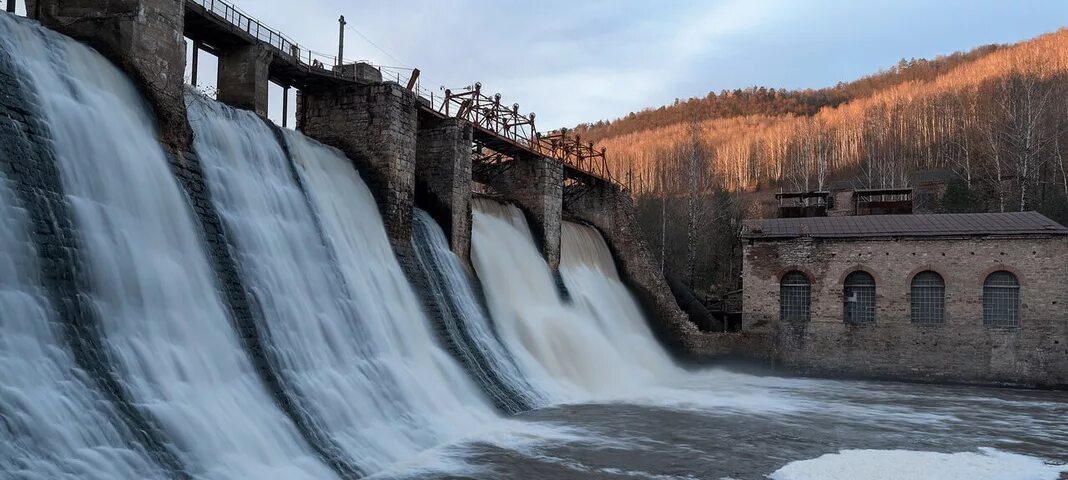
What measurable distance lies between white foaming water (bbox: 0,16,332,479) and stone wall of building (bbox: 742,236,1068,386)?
21.5 m

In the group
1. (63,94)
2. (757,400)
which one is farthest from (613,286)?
(63,94)

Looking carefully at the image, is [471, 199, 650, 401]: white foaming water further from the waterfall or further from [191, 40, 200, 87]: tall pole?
[191, 40, 200, 87]: tall pole

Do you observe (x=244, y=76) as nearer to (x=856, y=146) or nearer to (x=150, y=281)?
(x=150, y=281)

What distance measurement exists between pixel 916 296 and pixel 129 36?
2523 cm

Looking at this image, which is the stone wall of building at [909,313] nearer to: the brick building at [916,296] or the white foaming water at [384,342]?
the brick building at [916,296]

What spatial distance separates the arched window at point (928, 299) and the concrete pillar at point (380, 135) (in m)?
18.4

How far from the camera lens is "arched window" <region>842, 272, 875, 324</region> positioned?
2719 centimetres

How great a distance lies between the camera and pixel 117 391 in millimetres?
8383

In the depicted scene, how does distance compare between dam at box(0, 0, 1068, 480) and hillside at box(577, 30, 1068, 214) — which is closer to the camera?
dam at box(0, 0, 1068, 480)

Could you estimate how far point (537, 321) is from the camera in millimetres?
21938

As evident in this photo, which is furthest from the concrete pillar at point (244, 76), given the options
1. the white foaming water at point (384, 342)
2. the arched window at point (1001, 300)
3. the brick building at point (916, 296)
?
the arched window at point (1001, 300)

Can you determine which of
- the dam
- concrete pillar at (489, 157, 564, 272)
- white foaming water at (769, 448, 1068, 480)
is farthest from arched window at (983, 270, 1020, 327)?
concrete pillar at (489, 157, 564, 272)

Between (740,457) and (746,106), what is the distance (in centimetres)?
12400

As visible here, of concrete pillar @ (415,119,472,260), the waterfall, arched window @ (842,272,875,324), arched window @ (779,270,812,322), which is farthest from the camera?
arched window @ (779,270,812,322)
